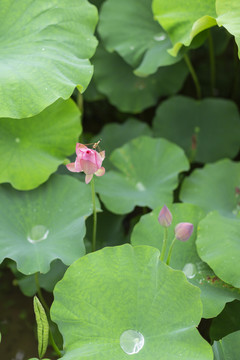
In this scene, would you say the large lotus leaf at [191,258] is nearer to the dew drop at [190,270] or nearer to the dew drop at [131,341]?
the dew drop at [190,270]

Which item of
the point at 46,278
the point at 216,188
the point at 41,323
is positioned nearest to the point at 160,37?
the point at 216,188

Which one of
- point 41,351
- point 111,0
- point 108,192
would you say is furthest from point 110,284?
point 111,0

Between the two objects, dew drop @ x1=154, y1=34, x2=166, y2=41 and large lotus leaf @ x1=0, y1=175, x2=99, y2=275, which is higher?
dew drop @ x1=154, y1=34, x2=166, y2=41

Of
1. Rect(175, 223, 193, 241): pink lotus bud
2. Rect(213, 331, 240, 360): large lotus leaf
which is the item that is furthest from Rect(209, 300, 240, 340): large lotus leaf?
Rect(175, 223, 193, 241): pink lotus bud

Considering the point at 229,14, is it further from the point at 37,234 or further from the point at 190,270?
the point at 37,234

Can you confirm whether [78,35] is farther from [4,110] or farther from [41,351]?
[41,351]

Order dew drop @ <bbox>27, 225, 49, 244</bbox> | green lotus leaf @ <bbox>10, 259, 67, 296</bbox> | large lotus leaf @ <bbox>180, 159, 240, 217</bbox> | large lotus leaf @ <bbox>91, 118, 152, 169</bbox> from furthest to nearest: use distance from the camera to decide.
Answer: large lotus leaf @ <bbox>91, 118, 152, 169</bbox> < large lotus leaf @ <bbox>180, 159, 240, 217</bbox> < green lotus leaf @ <bbox>10, 259, 67, 296</bbox> < dew drop @ <bbox>27, 225, 49, 244</bbox>

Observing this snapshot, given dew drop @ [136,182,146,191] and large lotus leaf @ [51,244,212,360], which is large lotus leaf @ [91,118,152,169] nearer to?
dew drop @ [136,182,146,191]
